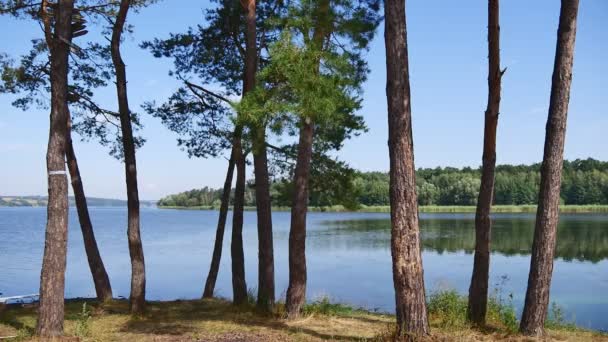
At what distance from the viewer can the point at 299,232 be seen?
9.16 meters

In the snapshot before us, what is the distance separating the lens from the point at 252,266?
82.0 ft

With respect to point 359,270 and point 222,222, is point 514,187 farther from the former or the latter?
point 222,222

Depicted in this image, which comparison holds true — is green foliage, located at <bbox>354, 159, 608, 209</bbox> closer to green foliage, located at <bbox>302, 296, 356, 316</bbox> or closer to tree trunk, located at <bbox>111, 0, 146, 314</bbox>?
green foliage, located at <bbox>302, 296, 356, 316</bbox>

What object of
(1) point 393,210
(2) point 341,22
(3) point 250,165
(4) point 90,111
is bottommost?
(1) point 393,210

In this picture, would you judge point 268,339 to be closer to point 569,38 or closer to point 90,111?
A: point 569,38

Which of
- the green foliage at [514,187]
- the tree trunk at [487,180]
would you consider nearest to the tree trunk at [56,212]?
the tree trunk at [487,180]

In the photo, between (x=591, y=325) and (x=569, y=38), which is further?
(x=591, y=325)

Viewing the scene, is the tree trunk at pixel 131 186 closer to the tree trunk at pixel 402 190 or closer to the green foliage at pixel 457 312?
the green foliage at pixel 457 312

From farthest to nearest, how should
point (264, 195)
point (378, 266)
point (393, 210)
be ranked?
point (378, 266) < point (264, 195) < point (393, 210)

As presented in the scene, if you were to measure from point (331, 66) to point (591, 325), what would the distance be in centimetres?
955

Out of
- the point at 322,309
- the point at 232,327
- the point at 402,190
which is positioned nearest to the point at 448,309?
the point at 322,309

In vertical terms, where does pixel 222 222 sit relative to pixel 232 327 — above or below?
above

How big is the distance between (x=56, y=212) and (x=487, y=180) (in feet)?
20.7

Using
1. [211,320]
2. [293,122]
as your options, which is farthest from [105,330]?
[293,122]
